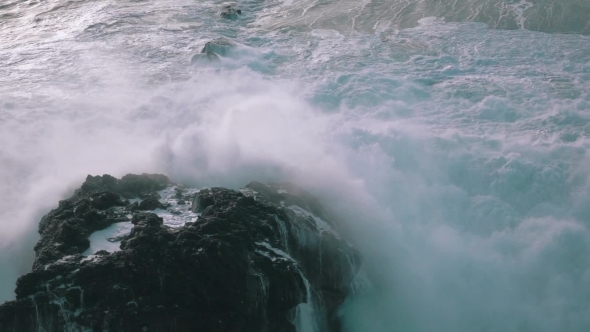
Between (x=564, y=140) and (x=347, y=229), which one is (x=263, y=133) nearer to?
(x=347, y=229)

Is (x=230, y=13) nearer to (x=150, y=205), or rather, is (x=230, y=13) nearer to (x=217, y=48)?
(x=217, y=48)

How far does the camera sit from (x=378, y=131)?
15.6 metres

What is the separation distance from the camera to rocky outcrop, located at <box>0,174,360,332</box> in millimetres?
8930

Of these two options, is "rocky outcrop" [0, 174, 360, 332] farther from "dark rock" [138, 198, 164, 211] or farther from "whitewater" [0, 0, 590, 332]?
"whitewater" [0, 0, 590, 332]

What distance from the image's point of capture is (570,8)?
22.2 metres

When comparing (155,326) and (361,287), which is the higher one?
(155,326)

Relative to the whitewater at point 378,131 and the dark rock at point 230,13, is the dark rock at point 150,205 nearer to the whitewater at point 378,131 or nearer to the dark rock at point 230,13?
the whitewater at point 378,131

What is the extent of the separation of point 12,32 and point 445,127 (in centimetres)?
1713

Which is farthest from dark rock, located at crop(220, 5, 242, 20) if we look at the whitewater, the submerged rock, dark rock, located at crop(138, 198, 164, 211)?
dark rock, located at crop(138, 198, 164, 211)

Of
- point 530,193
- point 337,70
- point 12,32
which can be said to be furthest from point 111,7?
point 530,193

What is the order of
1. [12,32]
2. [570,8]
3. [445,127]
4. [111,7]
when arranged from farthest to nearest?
[111,7] → [12,32] → [570,8] → [445,127]

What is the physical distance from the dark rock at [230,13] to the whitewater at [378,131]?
528mm

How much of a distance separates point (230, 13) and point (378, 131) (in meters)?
11.6

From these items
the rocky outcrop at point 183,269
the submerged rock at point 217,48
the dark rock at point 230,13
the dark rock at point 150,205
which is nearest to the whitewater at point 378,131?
the submerged rock at point 217,48
